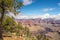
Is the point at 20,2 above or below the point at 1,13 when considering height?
above

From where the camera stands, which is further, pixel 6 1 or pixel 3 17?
pixel 3 17

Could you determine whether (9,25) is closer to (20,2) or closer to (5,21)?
(5,21)

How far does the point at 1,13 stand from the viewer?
25.7 meters

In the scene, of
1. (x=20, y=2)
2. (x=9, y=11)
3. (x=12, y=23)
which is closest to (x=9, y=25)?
(x=12, y=23)

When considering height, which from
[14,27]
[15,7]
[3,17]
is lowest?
[14,27]

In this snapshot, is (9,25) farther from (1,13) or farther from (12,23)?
(1,13)

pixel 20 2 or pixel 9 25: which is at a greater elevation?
pixel 20 2

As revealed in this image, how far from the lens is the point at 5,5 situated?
80.3 ft

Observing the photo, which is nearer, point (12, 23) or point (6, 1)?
point (6, 1)

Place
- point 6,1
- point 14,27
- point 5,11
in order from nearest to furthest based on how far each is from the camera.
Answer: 1. point 6,1
2. point 5,11
3. point 14,27

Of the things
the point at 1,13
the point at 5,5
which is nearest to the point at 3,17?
the point at 1,13

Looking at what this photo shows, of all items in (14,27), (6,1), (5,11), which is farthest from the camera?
(14,27)

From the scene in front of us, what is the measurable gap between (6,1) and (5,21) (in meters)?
4.24

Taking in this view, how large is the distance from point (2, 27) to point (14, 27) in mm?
2883
